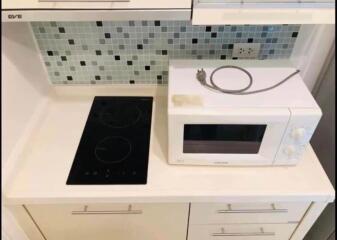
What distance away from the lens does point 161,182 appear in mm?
1005

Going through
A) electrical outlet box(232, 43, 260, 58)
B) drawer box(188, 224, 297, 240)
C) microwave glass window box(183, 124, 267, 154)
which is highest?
electrical outlet box(232, 43, 260, 58)

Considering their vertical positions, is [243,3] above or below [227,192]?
above

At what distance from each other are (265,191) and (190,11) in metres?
0.63

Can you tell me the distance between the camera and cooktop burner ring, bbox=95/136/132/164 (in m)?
1.09

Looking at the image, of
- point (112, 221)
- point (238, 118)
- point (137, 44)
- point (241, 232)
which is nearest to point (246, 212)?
point (241, 232)

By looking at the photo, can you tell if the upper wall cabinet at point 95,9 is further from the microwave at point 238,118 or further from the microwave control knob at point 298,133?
the microwave control knob at point 298,133

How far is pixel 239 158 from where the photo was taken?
103 centimetres

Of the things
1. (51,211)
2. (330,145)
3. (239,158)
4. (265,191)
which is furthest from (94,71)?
(330,145)

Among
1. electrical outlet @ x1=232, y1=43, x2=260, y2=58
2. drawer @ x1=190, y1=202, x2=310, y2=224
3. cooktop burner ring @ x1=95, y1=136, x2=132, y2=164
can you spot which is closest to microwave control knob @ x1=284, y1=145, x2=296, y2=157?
drawer @ x1=190, y1=202, x2=310, y2=224

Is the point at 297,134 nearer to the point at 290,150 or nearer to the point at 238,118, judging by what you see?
the point at 290,150

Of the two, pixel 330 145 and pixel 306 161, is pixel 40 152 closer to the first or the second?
pixel 306 161

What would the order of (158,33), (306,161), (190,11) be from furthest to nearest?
(158,33), (306,161), (190,11)

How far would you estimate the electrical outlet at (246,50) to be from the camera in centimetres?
123

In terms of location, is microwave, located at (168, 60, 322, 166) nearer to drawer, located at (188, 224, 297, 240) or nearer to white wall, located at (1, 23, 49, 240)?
drawer, located at (188, 224, 297, 240)
